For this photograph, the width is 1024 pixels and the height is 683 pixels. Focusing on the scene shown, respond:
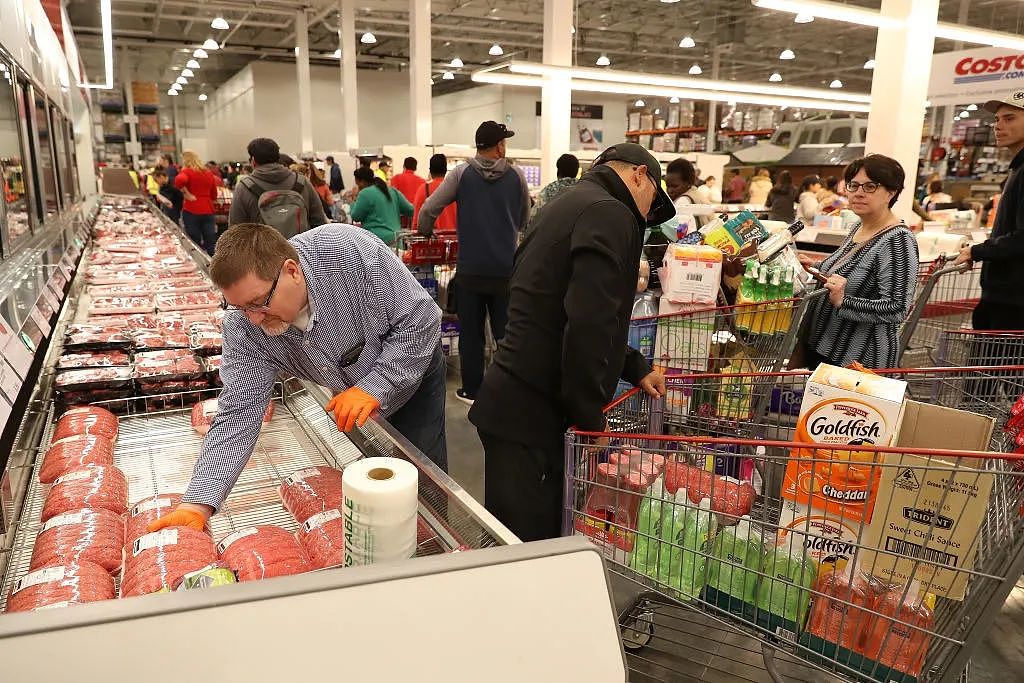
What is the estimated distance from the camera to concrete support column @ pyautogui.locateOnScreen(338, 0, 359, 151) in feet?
53.7

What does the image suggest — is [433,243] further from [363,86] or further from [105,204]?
[363,86]

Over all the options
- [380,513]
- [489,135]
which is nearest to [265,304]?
[380,513]

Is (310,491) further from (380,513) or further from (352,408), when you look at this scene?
(380,513)

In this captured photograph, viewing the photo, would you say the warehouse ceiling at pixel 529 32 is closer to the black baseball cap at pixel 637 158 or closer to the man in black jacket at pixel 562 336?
the black baseball cap at pixel 637 158

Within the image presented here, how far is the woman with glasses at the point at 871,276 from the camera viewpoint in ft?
10.9

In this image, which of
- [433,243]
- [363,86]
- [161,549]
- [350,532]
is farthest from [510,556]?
[363,86]

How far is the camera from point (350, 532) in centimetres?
129

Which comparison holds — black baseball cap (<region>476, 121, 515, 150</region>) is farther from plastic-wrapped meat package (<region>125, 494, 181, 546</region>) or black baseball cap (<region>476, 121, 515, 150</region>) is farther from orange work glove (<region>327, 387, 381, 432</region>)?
plastic-wrapped meat package (<region>125, 494, 181, 546</region>)

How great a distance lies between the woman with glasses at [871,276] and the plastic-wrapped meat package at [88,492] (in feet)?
9.64

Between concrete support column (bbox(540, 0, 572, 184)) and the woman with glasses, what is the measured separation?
8.28m

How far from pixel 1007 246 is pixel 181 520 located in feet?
13.0

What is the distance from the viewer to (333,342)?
6.95ft

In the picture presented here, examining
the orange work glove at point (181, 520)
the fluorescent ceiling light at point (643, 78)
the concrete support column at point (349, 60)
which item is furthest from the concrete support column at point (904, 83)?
the concrete support column at point (349, 60)

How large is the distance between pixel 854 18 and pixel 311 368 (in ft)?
23.7
